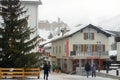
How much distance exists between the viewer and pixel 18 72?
36812mm

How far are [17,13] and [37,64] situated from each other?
4.87 metres

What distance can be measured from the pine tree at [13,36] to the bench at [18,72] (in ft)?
2.18

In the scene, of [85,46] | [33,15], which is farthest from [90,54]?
[33,15]

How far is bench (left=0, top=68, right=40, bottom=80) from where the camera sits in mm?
36750

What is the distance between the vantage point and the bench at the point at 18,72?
121ft

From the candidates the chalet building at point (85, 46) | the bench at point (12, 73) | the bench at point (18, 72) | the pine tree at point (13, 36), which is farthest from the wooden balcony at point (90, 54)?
the bench at point (12, 73)

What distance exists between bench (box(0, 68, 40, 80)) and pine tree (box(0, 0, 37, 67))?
66 centimetres

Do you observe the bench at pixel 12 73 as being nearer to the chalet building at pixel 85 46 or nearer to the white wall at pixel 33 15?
the white wall at pixel 33 15

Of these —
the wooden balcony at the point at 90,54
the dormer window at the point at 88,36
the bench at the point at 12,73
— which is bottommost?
the bench at the point at 12,73

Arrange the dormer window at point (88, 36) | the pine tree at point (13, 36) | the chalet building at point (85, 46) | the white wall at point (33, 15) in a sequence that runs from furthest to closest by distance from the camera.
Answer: the dormer window at point (88, 36) → the chalet building at point (85, 46) → the white wall at point (33, 15) → the pine tree at point (13, 36)

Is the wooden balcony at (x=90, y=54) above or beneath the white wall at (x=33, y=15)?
beneath

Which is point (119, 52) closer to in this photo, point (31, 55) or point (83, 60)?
point (83, 60)

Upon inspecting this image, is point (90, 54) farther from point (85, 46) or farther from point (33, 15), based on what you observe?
point (33, 15)

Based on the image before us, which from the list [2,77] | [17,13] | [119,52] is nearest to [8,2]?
[17,13]
